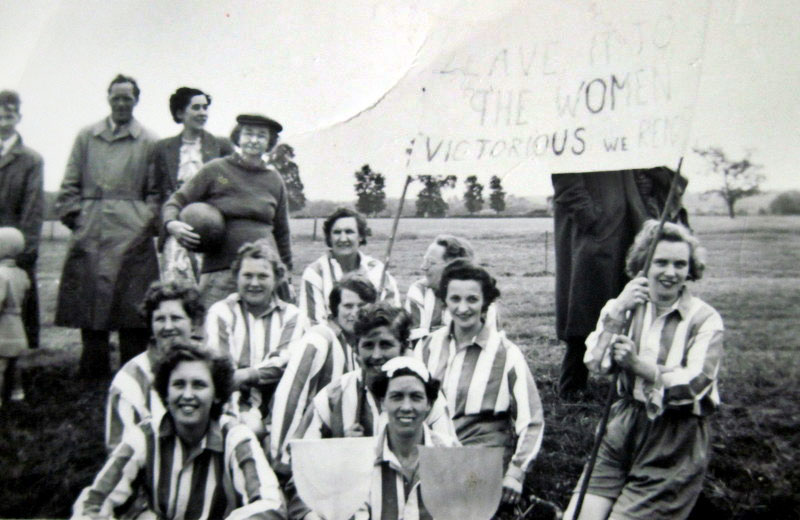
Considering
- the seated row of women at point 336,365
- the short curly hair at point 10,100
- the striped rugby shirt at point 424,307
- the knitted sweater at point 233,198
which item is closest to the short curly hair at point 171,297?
the seated row of women at point 336,365

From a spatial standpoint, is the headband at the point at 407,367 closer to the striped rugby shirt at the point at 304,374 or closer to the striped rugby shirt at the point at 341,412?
the striped rugby shirt at the point at 341,412

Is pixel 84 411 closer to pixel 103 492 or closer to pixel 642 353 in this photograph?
pixel 103 492

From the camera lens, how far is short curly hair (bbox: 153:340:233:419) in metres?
2.42

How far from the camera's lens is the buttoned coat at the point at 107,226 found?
384cm

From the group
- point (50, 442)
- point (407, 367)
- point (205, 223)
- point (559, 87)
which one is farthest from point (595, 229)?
point (50, 442)

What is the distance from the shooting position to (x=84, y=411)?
3.63 m

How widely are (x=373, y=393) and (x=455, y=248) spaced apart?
45.4 inches

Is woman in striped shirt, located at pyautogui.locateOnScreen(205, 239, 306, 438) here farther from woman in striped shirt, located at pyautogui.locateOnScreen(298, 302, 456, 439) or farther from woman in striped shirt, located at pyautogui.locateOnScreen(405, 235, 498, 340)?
woman in striped shirt, located at pyautogui.locateOnScreen(405, 235, 498, 340)

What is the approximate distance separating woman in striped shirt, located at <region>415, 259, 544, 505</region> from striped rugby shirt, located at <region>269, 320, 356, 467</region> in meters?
0.32

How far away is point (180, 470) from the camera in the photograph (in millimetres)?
2373

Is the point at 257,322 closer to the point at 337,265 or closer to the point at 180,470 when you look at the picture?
the point at 337,265

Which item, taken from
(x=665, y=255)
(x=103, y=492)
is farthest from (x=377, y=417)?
(x=665, y=255)

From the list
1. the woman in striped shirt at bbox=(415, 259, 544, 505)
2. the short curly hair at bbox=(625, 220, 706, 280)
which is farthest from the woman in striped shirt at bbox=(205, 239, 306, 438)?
the short curly hair at bbox=(625, 220, 706, 280)

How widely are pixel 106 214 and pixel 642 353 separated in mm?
2576
